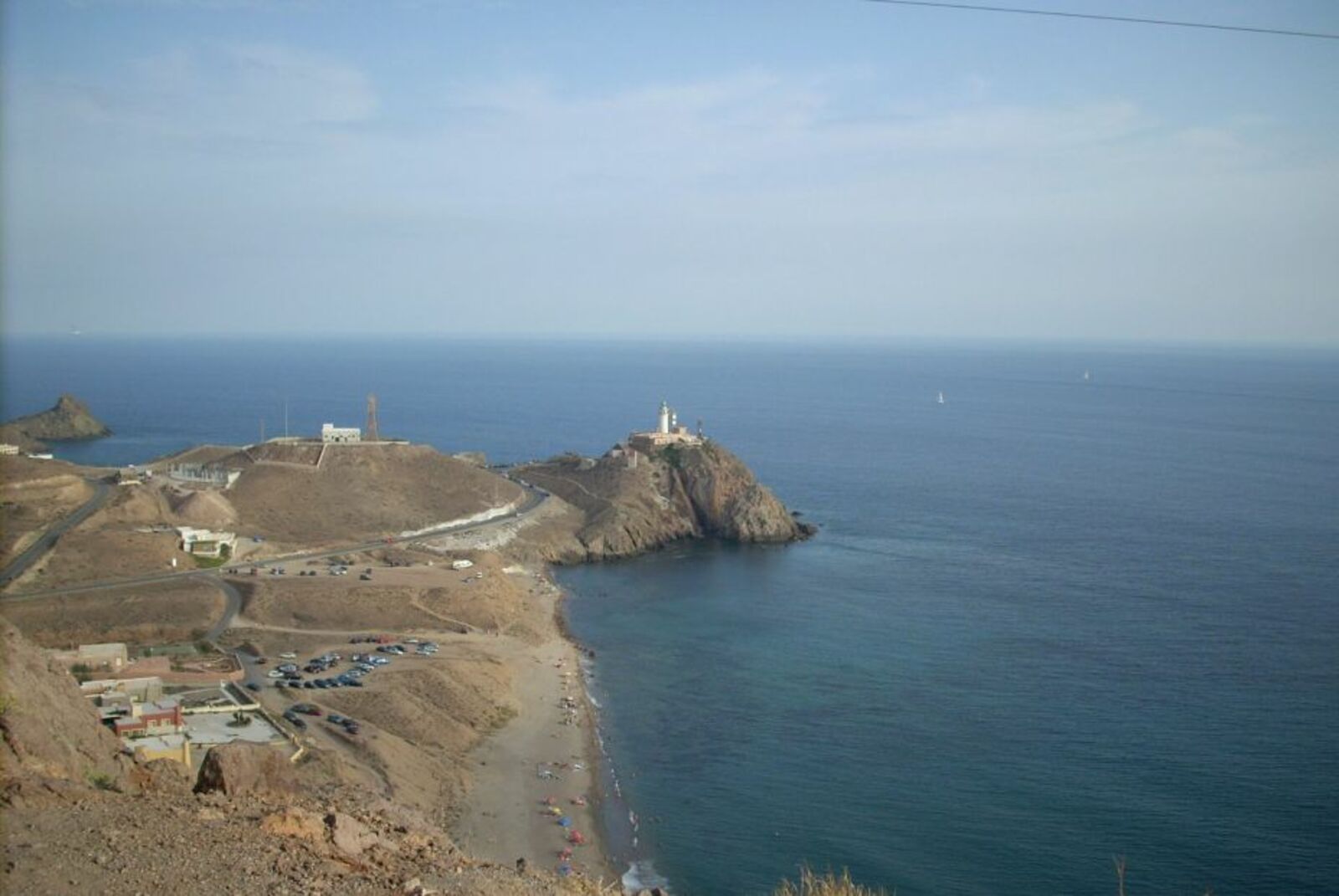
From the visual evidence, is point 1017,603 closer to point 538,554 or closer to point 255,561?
point 538,554

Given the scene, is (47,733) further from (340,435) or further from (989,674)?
(340,435)

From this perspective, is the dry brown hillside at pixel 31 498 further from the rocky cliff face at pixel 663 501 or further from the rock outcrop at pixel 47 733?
the rock outcrop at pixel 47 733

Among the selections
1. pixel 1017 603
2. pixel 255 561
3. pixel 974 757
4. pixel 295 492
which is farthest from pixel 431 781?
pixel 295 492

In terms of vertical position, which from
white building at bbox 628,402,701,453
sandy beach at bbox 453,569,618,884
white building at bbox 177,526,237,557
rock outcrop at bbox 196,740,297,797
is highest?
A: rock outcrop at bbox 196,740,297,797

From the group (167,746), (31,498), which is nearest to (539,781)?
(167,746)

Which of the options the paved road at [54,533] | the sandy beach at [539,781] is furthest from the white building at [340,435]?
the sandy beach at [539,781]

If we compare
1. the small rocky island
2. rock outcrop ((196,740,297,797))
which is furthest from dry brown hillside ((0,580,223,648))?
rock outcrop ((196,740,297,797))

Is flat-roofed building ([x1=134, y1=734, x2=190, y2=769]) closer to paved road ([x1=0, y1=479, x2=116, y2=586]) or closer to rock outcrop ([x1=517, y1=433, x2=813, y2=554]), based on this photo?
paved road ([x1=0, y1=479, x2=116, y2=586])
